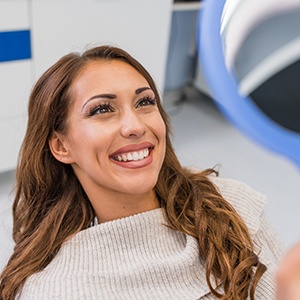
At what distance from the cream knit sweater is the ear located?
0.60 ft

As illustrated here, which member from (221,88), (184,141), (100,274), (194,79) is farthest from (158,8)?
(221,88)

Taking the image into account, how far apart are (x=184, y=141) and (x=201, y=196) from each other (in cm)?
177

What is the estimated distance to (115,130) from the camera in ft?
3.68

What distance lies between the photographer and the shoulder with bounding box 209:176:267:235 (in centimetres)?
128

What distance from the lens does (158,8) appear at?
2477mm

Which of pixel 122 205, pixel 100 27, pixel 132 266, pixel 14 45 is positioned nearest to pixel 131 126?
pixel 122 205

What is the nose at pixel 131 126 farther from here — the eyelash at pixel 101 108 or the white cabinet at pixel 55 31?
the white cabinet at pixel 55 31

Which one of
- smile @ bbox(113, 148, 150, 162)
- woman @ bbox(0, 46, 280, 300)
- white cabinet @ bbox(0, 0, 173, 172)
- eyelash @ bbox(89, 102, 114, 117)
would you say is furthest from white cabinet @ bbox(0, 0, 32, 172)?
smile @ bbox(113, 148, 150, 162)

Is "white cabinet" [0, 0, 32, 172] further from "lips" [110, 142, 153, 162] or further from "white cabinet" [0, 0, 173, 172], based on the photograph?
"lips" [110, 142, 153, 162]

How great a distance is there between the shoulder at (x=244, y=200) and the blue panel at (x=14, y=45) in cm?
117

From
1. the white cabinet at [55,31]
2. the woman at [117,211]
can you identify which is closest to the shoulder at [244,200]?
the woman at [117,211]

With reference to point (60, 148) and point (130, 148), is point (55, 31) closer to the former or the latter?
point (60, 148)

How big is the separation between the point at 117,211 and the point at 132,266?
0.14 m

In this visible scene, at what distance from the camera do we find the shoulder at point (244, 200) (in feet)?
4.21
